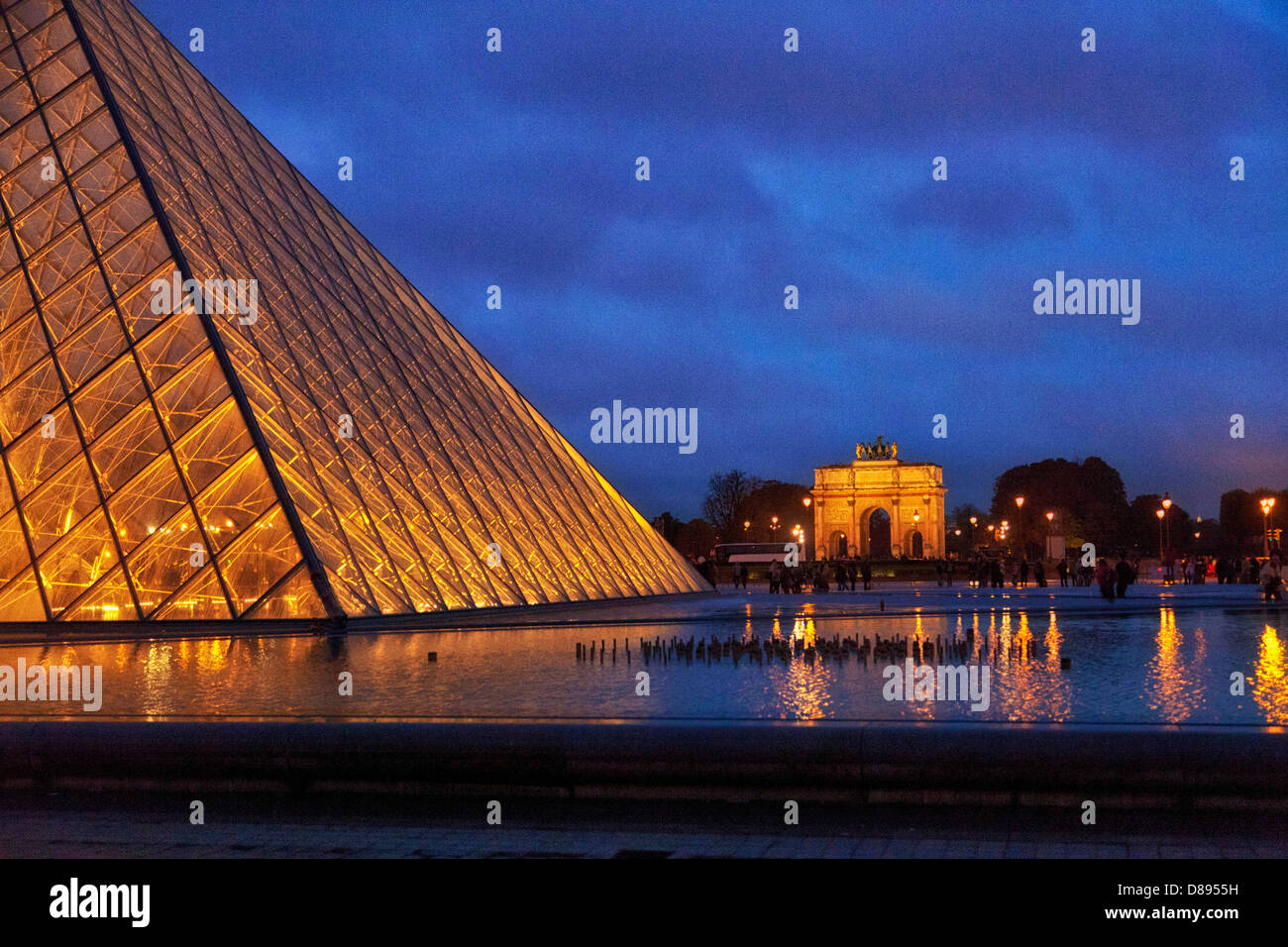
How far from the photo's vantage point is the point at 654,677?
1229 cm

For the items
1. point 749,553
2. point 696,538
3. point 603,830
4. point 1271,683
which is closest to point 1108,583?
point 1271,683

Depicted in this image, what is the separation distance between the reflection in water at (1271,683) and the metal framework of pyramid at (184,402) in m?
11.9

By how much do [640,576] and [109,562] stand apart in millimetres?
16697

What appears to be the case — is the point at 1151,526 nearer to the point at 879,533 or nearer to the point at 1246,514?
the point at 1246,514

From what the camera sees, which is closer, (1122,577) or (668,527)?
(1122,577)

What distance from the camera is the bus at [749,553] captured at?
3263 inches

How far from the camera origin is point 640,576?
109 ft

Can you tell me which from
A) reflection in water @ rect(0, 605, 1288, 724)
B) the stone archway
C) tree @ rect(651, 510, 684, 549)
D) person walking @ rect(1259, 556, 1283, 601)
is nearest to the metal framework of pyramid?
reflection in water @ rect(0, 605, 1288, 724)

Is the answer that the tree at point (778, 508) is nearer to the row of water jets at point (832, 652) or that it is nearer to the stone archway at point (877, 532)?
the stone archway at point (877, 532)

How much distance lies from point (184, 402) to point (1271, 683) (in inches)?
604

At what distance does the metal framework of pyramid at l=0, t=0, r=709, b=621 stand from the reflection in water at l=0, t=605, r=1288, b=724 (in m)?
1.98

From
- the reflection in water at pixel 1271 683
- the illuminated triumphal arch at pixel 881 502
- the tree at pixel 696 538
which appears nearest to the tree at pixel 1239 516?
the illuminated triumphal arch at pixel 881 502
